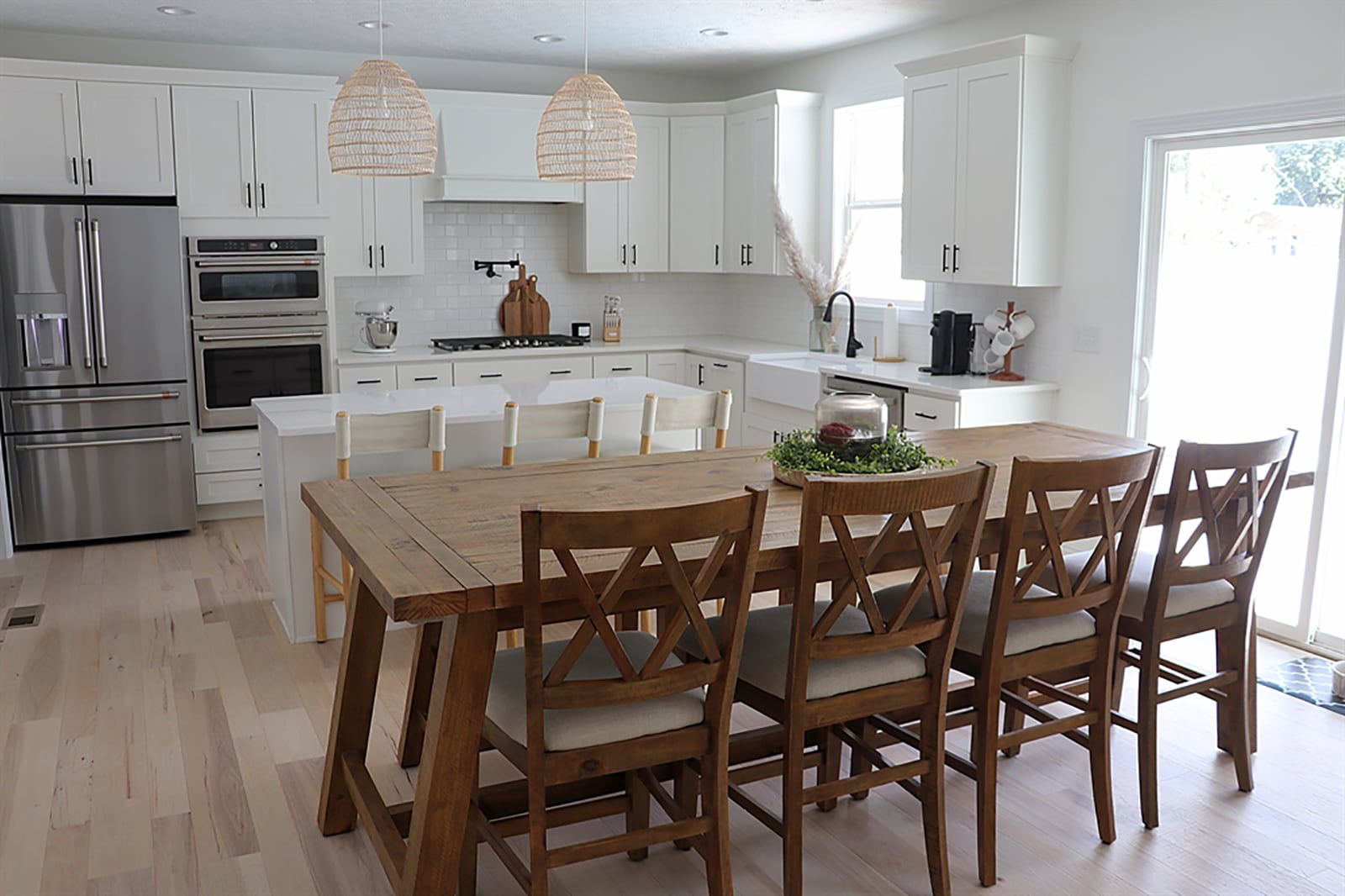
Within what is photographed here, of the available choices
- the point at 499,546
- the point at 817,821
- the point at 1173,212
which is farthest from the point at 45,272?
the point at 1173,212

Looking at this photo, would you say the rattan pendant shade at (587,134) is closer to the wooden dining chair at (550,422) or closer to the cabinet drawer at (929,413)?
the wooden dining chair at (550,422)

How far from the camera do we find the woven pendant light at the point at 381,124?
376 cm

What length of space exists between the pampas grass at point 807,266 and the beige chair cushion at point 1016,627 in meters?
3.84

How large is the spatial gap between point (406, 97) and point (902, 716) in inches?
102

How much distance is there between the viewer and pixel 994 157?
16.9ft

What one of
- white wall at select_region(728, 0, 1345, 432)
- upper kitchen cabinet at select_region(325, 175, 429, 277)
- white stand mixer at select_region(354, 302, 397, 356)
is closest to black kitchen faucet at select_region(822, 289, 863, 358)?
white wall at select_region(728, 0, 1345, 432)

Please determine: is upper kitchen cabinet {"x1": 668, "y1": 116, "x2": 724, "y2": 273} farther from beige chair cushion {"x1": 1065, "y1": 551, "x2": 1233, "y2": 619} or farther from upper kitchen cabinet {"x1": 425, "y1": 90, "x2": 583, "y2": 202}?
beige chair cushion {"x1": 1065, "y1": 551, "x2": 1233, "y2": 619}

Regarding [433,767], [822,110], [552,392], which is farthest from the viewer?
[822,110]

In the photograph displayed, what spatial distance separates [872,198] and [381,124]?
3609mm

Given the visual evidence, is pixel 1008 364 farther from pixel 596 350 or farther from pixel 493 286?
pixel 493 286

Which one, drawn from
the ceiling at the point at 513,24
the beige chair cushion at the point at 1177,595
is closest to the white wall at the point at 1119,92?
the ceiling at the point at 513,24

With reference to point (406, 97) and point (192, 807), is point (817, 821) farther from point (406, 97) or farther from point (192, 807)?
point (406, 97)

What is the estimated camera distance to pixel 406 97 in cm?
382

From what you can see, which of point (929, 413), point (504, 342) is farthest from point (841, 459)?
point (504, 342)
